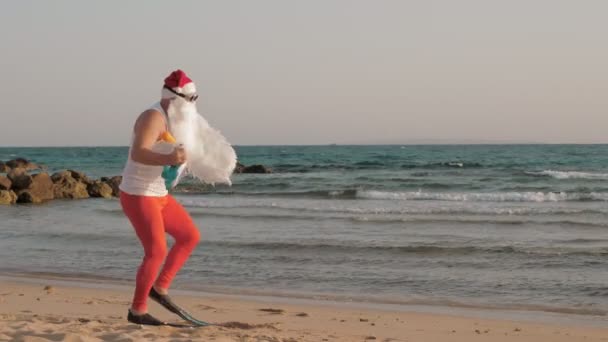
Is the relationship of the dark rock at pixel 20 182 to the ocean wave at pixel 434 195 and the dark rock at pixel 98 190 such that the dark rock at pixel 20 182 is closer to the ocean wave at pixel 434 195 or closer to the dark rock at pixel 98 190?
the dark rock at pixel 98 190

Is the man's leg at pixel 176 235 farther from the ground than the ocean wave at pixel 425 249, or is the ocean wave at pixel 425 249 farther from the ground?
the man's leg at pixel 176 235

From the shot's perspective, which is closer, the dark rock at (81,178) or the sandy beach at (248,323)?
the sandy beach at (248,323)

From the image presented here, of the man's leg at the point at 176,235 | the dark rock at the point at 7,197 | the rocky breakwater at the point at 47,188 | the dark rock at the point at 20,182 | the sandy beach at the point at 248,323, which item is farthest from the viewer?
the dark rock at the point at 20,182

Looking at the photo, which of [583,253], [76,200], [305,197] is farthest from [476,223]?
[76,200]

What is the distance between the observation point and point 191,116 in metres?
5.34

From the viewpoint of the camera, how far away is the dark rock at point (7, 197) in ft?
→ 74.1

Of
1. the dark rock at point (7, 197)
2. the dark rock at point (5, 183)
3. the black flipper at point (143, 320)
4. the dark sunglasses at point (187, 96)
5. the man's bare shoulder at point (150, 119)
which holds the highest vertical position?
the dark sunglasses at point (187, 96)

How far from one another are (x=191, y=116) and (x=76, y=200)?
20108mm

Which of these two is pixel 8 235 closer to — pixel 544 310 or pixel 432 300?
pixel 432 300

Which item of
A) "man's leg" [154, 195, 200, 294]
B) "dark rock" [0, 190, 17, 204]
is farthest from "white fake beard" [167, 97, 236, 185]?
"dark rock" [0, 190, 17, 204]

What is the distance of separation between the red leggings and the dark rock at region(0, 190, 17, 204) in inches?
724

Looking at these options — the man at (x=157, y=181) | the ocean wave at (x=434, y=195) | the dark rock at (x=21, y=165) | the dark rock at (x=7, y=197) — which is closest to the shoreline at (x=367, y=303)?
the man at (x=157, y=181)

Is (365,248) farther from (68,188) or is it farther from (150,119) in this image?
(68,188)

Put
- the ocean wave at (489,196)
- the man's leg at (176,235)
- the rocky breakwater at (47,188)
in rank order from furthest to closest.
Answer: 1. the ocean wave at (489,196)
2. the rocky breakwater at (47,188)
3. the man's leg at (176,235)
